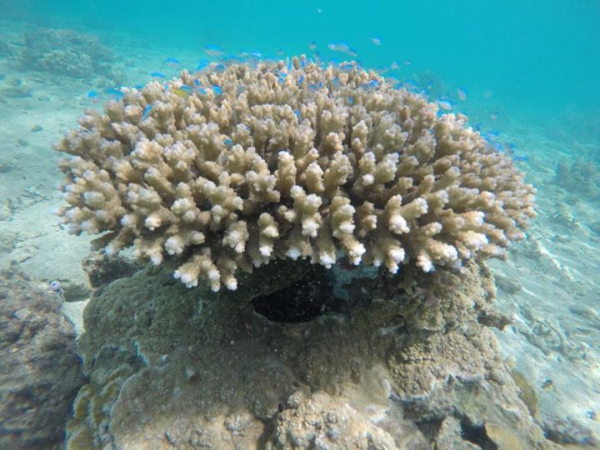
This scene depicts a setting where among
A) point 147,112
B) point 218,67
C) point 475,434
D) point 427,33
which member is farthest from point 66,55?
point 427,33

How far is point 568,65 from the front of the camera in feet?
329

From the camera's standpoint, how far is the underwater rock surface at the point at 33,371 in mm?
3455

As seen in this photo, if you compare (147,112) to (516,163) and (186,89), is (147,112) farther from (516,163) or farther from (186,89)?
(516,163)

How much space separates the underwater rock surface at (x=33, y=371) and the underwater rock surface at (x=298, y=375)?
695 millimetres

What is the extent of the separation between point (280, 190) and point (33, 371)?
3477mm

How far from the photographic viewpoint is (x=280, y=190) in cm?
250

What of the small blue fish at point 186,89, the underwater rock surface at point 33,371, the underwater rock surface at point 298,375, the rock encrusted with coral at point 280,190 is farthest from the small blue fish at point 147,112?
the underwater rock surface at point 33,371

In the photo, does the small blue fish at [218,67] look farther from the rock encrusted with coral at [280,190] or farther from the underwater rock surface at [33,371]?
the underwater rock surface at [33,371]

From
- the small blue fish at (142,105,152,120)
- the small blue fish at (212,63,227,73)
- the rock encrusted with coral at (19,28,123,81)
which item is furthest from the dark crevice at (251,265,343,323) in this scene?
the rock encrusted with coral at (19,28,123,81)

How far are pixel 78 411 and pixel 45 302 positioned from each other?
1765 millimetres

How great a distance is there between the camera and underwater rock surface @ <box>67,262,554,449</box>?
8.64 feet

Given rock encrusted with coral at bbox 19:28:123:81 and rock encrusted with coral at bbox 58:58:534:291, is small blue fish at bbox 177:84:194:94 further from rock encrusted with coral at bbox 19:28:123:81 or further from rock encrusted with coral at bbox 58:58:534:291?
rock encrusted with coral at bbox 19:28:123:81

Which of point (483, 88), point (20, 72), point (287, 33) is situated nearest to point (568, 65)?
point (483, 88)

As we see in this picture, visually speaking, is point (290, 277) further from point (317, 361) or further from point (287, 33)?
point (287, 33)
